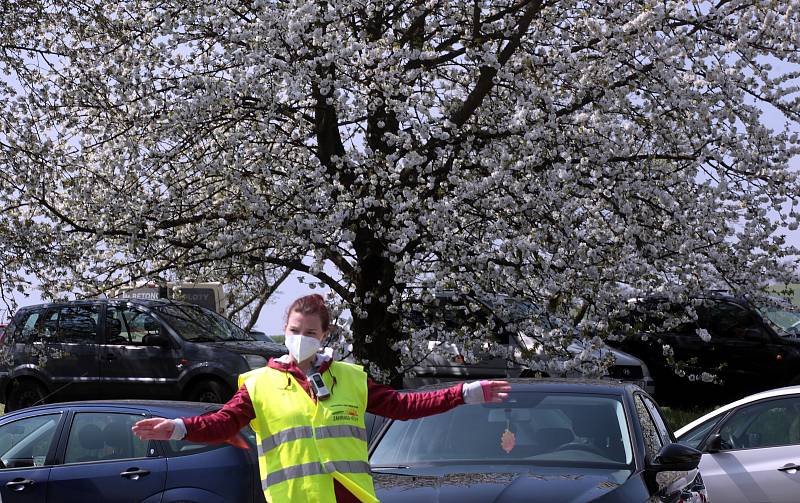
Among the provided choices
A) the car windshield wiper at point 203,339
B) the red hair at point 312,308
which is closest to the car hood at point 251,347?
the car windshield wiper at point 203,339

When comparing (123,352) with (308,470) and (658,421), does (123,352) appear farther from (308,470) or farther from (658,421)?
(308,470)

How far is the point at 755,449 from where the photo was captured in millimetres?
8977

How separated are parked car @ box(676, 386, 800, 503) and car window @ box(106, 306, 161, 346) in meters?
8.53

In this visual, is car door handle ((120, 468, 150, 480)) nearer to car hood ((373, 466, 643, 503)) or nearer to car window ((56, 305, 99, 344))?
car hood ((373, 466, 643, 503))

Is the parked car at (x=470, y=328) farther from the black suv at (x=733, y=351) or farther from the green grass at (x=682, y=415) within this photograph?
the black suv at (x=733, y=351)

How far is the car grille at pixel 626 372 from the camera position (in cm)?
1781

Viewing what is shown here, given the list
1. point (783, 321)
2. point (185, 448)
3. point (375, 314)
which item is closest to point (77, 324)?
point (375, 314)

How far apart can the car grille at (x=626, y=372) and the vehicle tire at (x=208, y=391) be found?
5895 mm

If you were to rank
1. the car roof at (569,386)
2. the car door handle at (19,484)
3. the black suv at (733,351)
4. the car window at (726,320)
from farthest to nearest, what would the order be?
the car window at (726,320) < the black suv at (733,351) < the car door handle at (19,484) < the car roof at (569,386)

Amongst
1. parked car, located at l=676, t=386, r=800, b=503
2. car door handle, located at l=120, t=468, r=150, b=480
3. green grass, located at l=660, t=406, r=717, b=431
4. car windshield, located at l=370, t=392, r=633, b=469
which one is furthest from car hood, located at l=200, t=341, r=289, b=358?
car windshield, located at l=370, t=392, r=633, b=469

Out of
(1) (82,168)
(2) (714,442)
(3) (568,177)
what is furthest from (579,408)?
(1) (82,168)

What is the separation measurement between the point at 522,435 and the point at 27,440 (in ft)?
12.9

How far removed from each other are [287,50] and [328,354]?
34.5 feet

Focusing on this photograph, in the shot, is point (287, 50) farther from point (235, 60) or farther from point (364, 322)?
point (364, 322)
